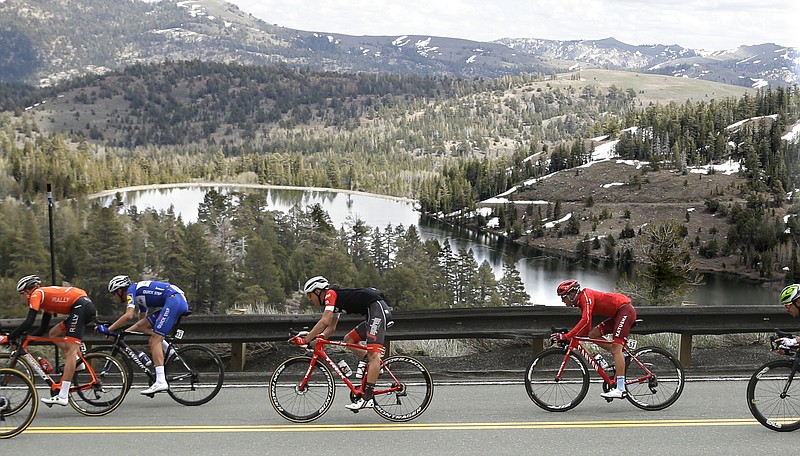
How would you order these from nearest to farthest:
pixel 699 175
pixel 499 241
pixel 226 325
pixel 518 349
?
pixel 226 325, pixel 518 349, pixel 499 241, pixel 699 175

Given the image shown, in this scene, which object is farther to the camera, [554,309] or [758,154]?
[758,154]

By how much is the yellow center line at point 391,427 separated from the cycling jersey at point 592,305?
107 cm

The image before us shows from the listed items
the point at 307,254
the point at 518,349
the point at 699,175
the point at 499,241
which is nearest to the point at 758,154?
the point at 699,175

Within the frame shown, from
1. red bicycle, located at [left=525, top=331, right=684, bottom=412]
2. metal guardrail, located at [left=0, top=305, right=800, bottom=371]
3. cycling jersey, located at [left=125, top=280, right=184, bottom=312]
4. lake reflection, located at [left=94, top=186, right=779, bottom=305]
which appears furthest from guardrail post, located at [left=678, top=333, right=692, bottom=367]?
lake reflection, located at [left=94, top=186, right=779, bottom=305]

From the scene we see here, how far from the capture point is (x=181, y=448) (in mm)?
7734

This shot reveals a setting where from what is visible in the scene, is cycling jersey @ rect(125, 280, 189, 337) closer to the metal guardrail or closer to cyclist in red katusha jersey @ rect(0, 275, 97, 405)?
cyclist in red katusha jersey @ rect(0, 275, 97, 405)

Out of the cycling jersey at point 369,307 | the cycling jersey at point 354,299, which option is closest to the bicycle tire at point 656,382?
the cycling jersey at point 369,307

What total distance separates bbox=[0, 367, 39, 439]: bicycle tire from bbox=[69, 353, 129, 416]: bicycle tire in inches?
29.7

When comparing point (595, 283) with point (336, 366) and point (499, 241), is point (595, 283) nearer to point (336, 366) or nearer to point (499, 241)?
point (499, 241)

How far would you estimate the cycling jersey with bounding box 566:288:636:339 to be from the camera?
9.03m

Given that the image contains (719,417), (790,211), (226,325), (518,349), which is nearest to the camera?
(719,417)

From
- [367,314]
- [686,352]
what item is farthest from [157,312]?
[686,352]

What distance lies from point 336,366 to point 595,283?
8955 cm

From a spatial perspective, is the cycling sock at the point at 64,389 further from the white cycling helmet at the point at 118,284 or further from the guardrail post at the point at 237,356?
the guardrail post at the point at 237,356
